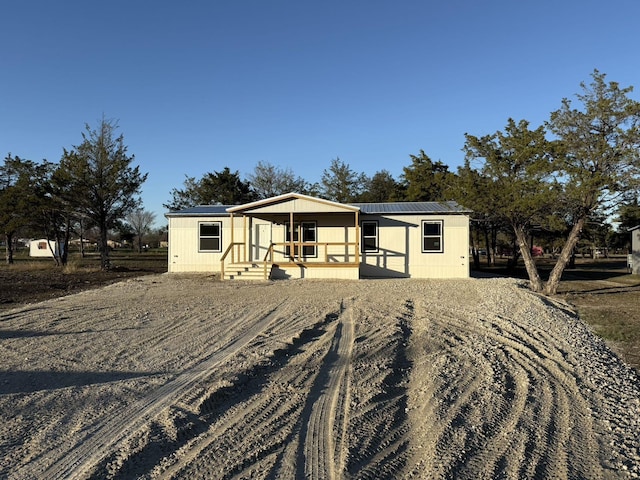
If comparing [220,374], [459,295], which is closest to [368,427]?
[220,374]

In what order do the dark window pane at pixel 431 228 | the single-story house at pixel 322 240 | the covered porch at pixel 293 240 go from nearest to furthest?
the covered porch at pixel 293 240, the single-story house at pixel 322 240, the dark window pane at pixel 431 228

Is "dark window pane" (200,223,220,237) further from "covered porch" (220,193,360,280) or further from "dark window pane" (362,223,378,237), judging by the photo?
"dark window pane" (362,223,378,237)

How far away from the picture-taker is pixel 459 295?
11.9 metres

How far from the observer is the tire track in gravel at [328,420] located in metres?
3.01

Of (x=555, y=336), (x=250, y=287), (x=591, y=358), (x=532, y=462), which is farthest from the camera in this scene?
(x=250, y=287)

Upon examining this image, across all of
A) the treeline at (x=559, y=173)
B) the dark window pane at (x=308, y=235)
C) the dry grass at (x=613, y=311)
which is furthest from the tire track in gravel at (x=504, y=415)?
the dark window pane at (x=308, y=235)

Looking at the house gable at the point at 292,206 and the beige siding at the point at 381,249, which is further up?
→ the house gable at the point at 292,206

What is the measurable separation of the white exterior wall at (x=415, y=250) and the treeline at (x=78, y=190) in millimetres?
12733

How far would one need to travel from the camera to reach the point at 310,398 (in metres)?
4.29

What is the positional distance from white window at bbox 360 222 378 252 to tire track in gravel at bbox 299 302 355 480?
40.0 ft

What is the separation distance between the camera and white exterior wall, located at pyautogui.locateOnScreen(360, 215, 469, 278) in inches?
693

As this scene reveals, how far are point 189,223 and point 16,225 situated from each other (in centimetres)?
1116

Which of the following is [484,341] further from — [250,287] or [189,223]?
[189,223]

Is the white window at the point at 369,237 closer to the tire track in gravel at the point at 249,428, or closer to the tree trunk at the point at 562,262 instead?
the tree trunk at the point at 562,262
